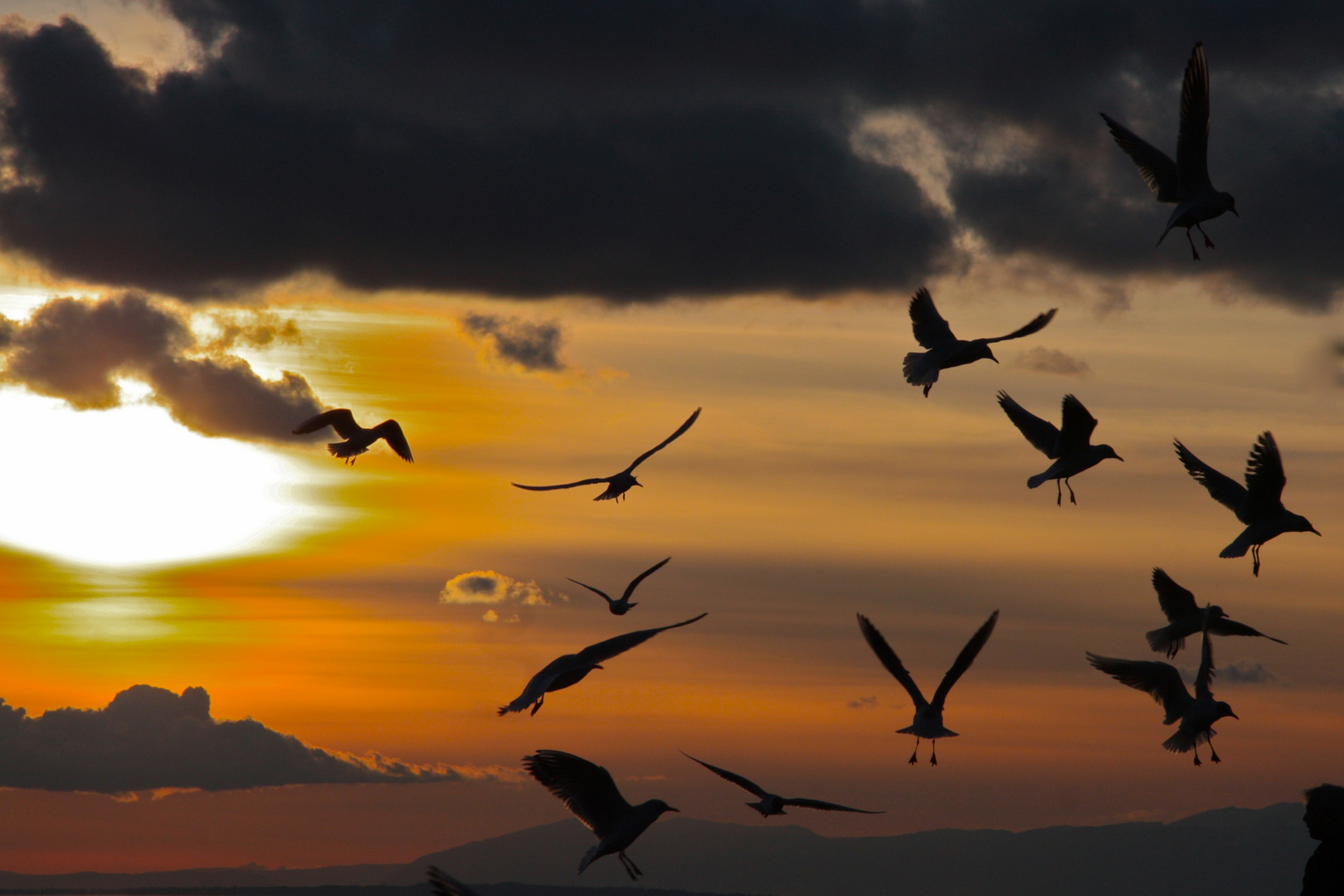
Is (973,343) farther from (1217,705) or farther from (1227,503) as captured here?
(1217,705)

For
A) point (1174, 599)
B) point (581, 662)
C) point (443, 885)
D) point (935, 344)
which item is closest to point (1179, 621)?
point (1174, 599)

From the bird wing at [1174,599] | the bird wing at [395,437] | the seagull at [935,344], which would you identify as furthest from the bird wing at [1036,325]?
the bird wing at [395,437]

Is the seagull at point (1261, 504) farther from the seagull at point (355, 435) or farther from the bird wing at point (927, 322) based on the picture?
the seagull at point (355, 435)

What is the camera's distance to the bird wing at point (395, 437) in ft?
162

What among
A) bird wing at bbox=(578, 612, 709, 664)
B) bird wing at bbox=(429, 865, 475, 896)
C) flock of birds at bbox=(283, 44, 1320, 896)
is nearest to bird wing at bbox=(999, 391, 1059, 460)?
flock of birds at bbox=(283, 44, 1320, 896)

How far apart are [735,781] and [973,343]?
14.8m

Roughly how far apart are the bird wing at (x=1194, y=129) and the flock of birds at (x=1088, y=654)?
0.03 m

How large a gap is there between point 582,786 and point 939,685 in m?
10.6

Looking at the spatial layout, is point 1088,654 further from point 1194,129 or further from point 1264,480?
point 1194,129

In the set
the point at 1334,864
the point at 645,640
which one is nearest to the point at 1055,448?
the point at 645,640

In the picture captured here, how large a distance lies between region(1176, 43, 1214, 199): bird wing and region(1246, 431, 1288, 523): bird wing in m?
6.95

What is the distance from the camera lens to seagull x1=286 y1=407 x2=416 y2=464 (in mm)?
47469

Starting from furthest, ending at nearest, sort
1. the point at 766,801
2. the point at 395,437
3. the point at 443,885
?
the point at 395,437 < the point at 766,801 < the point at 443,885

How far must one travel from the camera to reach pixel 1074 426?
128 feet
